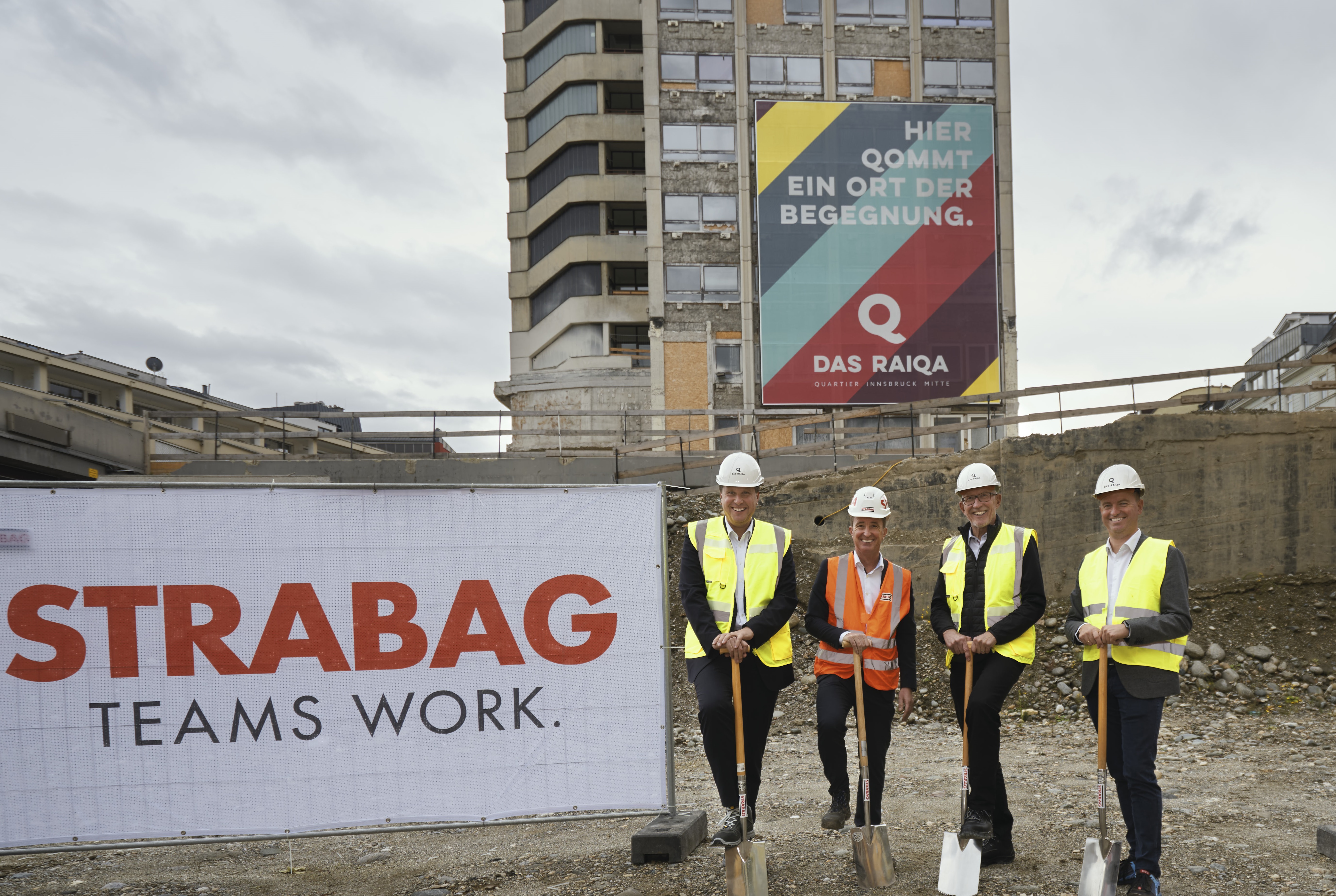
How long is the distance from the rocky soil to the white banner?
1.10ft

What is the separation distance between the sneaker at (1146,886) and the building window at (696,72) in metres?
30.8

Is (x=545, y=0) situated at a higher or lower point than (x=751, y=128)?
higher

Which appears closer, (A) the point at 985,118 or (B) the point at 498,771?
(B) the point at 498,771

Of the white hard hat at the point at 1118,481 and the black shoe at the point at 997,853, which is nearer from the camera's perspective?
the white hard hat at the point at 1118,481

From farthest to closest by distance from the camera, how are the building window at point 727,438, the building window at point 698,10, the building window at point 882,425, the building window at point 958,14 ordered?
the building window at point 958,14 < the building window at point 698,10 < the building window at point 882,425 < the building window at point 727,438

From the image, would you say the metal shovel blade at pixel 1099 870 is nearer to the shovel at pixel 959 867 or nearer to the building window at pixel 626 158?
the shovel at pixel 959 867

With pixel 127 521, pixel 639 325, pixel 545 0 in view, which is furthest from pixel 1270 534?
pixel 545 0

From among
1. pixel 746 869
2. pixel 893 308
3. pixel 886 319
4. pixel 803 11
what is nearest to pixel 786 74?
pixel 803 11

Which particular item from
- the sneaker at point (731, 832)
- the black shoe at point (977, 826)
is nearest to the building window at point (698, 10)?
the sneaker at point (731, 832)

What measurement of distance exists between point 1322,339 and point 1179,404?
30699mm

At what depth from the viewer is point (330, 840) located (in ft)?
19.8

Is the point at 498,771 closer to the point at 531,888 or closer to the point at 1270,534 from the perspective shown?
the point at 531,888

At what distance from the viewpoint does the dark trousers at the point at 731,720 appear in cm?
491

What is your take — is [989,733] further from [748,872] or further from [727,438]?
[727,438]
